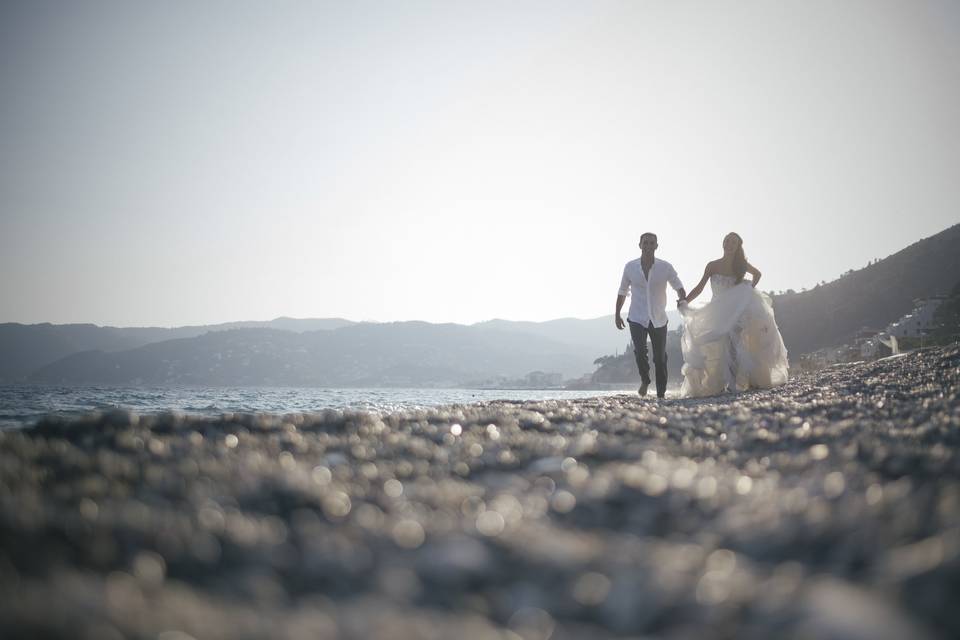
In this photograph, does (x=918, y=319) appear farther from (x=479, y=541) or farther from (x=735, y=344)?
(x=479, y=541)

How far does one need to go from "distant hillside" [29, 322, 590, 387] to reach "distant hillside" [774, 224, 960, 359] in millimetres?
78450

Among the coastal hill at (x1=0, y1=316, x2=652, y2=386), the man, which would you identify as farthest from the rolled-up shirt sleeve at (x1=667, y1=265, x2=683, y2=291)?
the coastal hill at (x1=0, y1=316, x2=652, y2=386)

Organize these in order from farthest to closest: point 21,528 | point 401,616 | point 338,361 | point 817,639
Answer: point 338,361, point 21,528, point 401,616, point 817,639

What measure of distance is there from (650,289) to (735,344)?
2273 mm

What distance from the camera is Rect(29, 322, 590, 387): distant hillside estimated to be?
134 metres

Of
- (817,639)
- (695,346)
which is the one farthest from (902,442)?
(695,346)

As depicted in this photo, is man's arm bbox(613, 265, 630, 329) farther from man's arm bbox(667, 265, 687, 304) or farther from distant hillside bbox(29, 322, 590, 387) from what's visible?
distant hillside bbox(29, 322, 590, 387)

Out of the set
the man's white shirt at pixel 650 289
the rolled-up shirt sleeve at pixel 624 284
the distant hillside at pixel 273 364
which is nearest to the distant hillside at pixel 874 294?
the man's white shirt at pixel 650 289

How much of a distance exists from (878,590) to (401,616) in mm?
1077

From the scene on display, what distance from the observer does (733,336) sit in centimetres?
1194

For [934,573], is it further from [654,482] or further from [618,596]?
[654,482]

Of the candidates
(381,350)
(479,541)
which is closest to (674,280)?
(479,541)

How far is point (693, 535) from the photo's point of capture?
1.88 meters

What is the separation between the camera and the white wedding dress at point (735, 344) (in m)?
11.8
